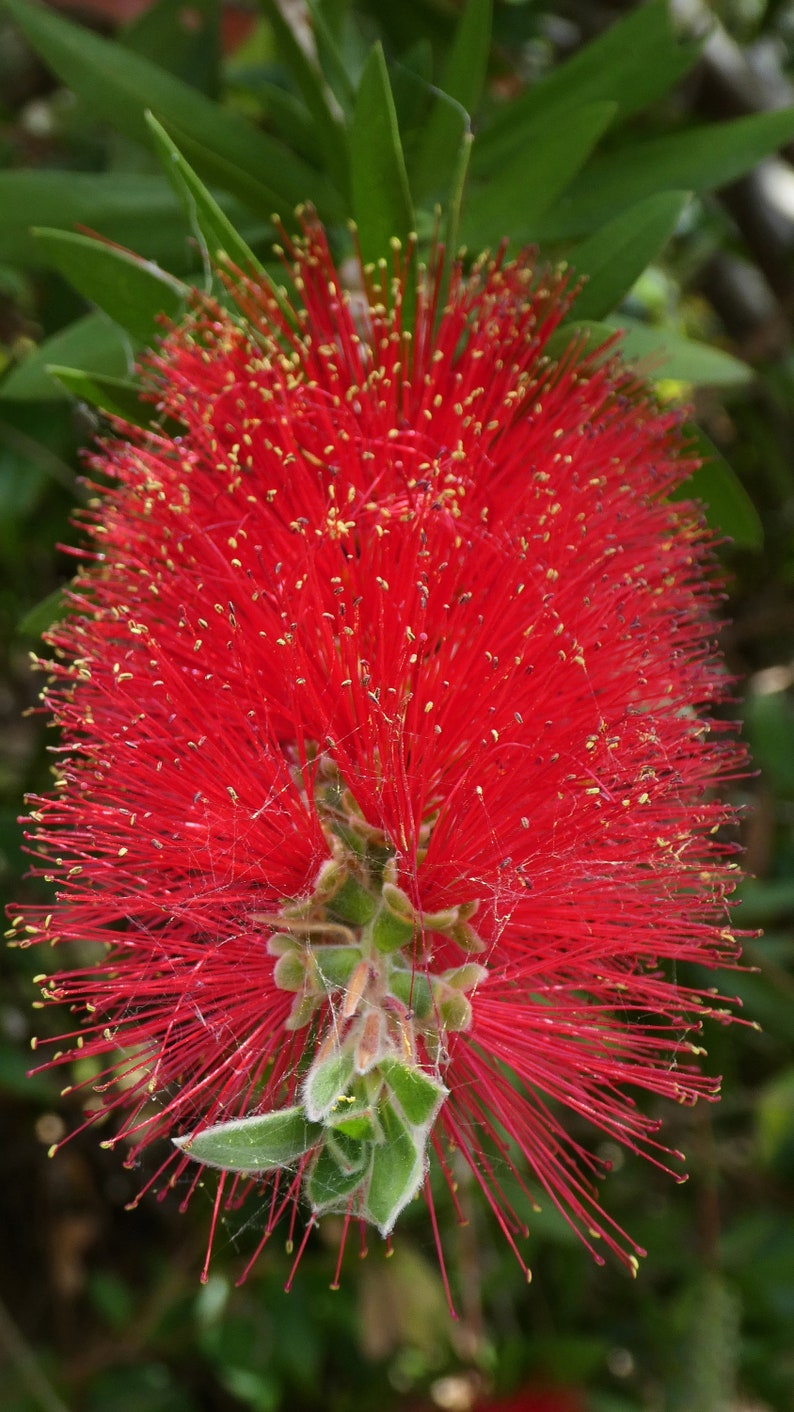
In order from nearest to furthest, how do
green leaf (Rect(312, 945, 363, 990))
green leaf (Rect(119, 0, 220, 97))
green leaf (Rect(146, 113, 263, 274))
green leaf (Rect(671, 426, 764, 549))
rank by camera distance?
green leaf (Rect(312, 945, 363, 990)) < green leaf (Rect(146, 113, 263, 274)) < green leaf (Rect(671, 426, 764, 549)) < green leaf (Rect(119, 0, 220, 97))

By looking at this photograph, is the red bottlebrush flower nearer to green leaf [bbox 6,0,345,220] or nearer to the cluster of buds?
the cluster of buds

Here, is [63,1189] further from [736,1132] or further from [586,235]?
[586,235]

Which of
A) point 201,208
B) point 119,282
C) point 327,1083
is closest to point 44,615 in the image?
point 119,282

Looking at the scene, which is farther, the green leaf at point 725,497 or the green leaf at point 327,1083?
the green leaf at point 725,497

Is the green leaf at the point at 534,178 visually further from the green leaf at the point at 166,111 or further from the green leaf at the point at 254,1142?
the green leaf at the point at 254,1142

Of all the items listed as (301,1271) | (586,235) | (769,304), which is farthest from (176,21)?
(301,1271)

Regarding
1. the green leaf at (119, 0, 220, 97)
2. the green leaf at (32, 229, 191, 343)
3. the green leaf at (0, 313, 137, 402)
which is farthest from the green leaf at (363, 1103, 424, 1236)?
the green leaf at (119, 0, 220, 97)

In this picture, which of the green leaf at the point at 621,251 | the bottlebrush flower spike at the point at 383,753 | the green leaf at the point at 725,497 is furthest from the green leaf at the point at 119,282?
the green leaf at the point at 725,497
